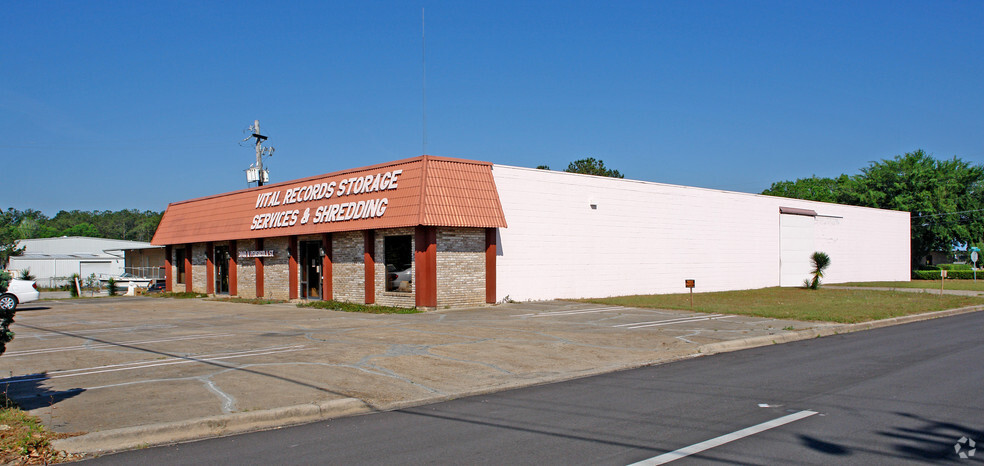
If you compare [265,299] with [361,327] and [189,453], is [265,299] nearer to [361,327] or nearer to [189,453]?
[361,327]

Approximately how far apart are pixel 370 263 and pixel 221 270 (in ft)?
47.1

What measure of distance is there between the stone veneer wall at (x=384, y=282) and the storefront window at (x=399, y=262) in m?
0.10

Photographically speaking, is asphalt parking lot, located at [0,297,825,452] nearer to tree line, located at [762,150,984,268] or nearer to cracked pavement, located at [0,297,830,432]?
cracked pavement, located at [0,297,830,432]

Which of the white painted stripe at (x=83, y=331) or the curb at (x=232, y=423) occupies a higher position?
the curb at (x=232, y=423)

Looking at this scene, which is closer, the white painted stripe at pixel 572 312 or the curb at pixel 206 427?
the curb at pixel 206 427

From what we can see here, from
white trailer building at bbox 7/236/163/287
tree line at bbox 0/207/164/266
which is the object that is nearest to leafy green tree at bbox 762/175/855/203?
white trailer building at bbox 7/236/163/287

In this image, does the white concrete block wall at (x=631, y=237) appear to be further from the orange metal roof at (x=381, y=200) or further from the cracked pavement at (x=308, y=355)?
the cracked pavement at (x=308, y=355)

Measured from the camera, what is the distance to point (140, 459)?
643 cm

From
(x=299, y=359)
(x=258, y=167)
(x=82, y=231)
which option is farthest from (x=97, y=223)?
(x=299, y=359)

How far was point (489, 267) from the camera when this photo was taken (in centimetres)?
2406

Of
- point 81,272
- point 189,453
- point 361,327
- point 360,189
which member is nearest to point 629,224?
point 360,189

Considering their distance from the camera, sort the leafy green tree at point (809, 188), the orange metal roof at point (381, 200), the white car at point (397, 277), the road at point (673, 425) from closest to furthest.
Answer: the road at point (673, 425) → the orange metal roof at point (381, 200) → the white car at point (397, 277) → the leafy green tree at point (809, 188)

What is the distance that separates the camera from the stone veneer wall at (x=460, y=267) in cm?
2286

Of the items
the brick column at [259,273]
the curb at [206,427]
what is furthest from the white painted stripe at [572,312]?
the brick column at [259,273]
